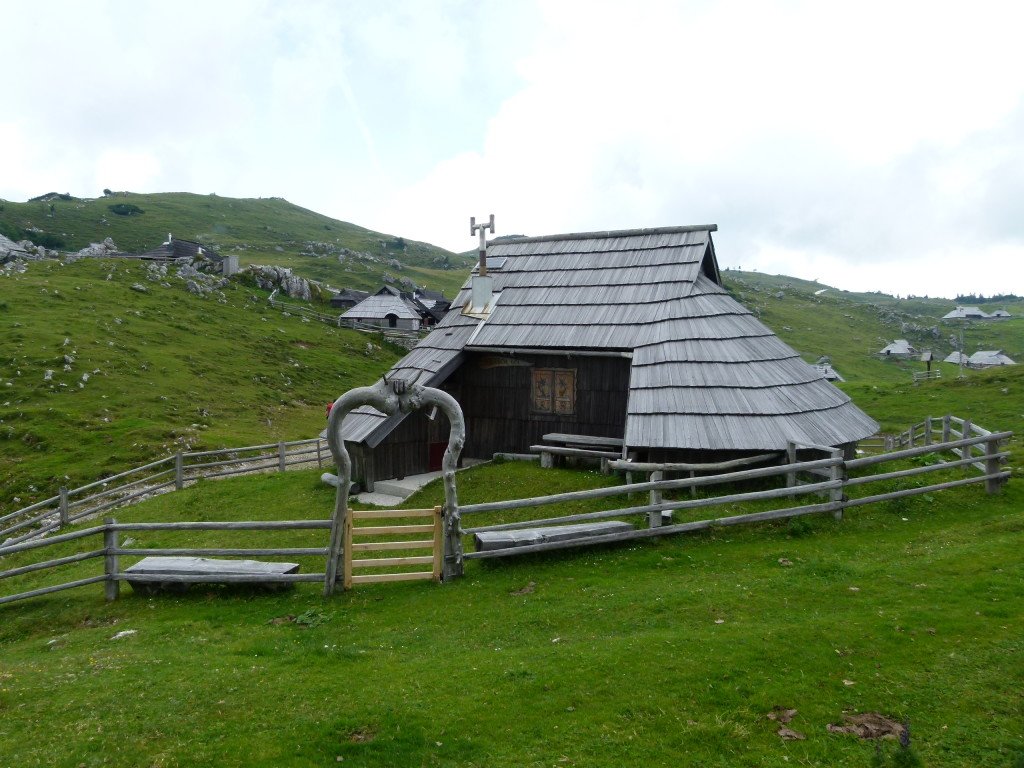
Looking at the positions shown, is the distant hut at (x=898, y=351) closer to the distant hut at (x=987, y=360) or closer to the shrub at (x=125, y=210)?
the distant hut at (x=987, y=360)

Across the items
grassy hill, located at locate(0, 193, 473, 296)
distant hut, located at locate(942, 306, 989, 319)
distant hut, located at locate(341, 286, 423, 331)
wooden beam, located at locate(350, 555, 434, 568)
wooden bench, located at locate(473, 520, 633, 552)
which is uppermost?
grassy hill, located at locate(0, 193, 473, 296)

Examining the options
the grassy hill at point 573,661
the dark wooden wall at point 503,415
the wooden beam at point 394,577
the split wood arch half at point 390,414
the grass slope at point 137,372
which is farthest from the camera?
the grass slope at point 137,372

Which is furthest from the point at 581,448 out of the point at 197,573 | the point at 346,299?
the point at 346,299

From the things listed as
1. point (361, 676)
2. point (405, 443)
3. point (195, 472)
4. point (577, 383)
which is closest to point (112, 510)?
point (195, 472)

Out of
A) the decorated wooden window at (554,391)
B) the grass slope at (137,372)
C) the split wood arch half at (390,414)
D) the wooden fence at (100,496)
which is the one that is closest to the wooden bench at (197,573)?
the split wood arch half at (390,414)

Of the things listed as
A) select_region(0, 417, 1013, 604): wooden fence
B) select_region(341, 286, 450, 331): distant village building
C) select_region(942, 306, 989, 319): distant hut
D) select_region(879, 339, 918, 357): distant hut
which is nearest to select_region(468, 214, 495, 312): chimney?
select_region(0, 417, 1013, 604): wooden fence

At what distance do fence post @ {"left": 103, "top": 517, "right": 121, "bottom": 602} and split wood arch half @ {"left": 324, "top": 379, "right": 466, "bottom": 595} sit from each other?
364cm

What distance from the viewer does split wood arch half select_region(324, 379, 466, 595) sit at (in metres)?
10.3

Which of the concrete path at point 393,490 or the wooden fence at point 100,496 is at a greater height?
the concrete path at point 393,490

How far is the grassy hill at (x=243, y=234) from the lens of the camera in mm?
107125

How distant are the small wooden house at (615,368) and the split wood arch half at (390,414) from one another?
541 centimetres

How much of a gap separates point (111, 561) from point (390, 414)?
544 centimetres

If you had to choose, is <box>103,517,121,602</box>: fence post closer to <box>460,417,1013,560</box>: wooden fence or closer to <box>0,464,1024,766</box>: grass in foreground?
<box>0,464,1024,766</box>: grass in foreground

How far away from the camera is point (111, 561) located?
1109cm
